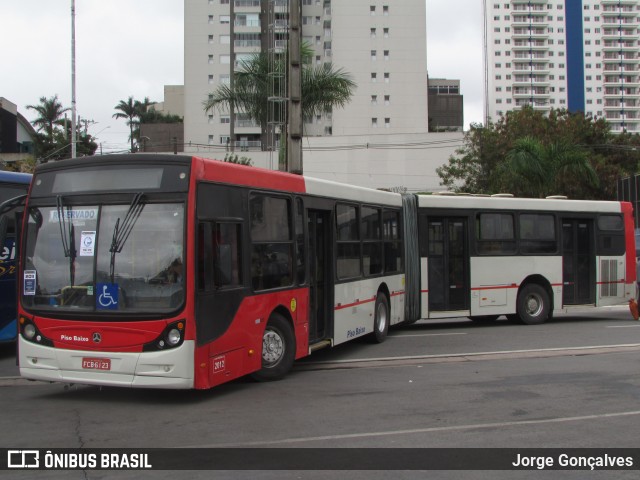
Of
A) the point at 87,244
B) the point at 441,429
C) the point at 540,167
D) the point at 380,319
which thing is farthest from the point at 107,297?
the point at 540,167

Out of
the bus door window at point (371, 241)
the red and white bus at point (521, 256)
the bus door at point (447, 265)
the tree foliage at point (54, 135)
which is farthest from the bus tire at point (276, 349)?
the tree foliage at point (54, 135)

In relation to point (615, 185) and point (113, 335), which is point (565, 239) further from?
point (615, 185)

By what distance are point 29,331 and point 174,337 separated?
204 centimetres

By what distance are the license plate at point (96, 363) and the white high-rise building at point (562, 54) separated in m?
134

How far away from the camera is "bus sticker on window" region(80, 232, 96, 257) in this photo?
27.0 ft

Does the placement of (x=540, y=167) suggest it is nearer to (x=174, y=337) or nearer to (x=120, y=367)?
(x=174, y=337)

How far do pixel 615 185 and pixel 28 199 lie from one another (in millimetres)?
44112

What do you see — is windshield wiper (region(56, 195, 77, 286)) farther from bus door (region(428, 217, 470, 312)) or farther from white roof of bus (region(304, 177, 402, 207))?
bus door (region(428, 217, 470, 312))

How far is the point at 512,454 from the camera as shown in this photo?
6.27m

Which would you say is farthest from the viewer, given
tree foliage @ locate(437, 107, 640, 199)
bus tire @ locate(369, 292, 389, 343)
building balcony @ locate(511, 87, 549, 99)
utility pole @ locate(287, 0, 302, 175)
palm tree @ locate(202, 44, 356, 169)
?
building balcony @ locate(511, 87, 549, 99)

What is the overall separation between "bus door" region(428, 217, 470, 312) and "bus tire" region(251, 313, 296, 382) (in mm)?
6600

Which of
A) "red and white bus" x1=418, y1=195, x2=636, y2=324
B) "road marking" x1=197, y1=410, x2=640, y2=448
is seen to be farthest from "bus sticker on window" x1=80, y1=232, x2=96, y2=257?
"red and white bus" x1=418, y1=195, x2=636, y2=324

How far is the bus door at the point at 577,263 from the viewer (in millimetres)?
17547

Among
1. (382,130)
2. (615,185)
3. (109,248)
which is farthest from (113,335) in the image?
(382,130)
